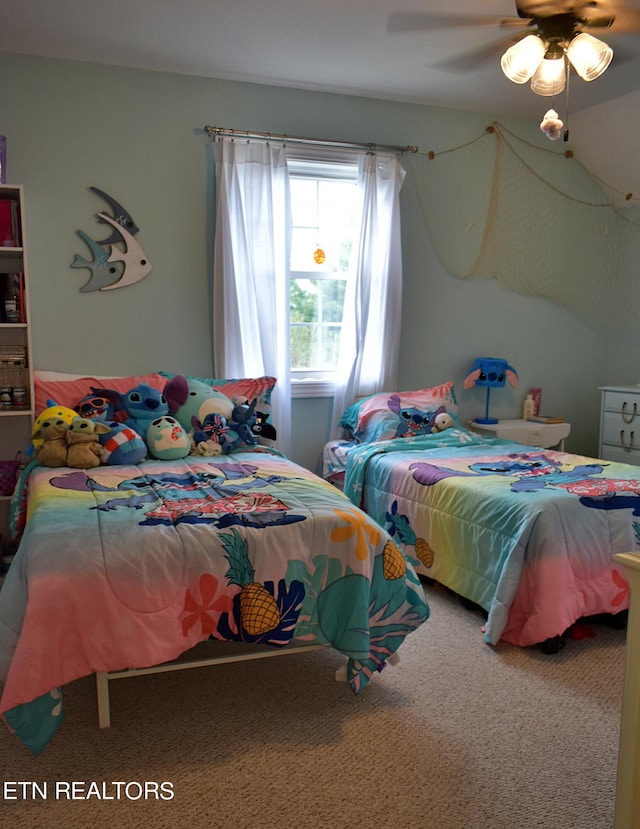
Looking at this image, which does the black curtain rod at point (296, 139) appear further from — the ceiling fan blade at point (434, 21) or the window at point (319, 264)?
the ceiling fan blade at point (434, 21)

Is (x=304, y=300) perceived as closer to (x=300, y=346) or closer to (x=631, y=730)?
(x=300, y=346)

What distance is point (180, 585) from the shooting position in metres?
1.91

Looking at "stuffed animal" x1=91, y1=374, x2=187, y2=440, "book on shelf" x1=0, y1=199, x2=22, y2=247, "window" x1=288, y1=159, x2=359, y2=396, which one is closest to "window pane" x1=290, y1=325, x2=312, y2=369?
"window" x1=288, y1=159, x2=359, y2=396

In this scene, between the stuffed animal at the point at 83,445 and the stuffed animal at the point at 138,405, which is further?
the stuffed animal at the point at 138,405

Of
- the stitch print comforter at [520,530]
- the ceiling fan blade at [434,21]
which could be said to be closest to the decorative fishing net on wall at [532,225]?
the ceiling fan blade at [434,21]

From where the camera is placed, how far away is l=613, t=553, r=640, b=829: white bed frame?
120 centimetres

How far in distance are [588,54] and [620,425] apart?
7.67ft

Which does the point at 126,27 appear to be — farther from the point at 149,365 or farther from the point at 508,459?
the point at 508,459

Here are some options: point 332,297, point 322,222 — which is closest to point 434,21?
point 322,222

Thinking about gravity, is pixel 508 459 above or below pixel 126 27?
below

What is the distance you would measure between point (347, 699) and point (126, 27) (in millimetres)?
2919

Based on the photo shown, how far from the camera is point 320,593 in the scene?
6.80 ft

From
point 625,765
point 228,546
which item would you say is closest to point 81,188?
point 228,546

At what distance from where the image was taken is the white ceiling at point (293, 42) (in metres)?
2.86
